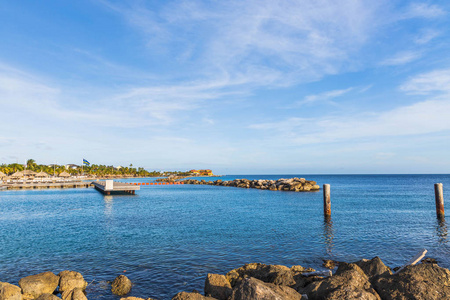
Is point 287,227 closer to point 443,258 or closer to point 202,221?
point 202,221

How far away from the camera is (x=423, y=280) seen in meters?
8.99

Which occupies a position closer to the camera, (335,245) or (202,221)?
(335,245)

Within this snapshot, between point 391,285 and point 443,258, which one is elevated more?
point 391,285

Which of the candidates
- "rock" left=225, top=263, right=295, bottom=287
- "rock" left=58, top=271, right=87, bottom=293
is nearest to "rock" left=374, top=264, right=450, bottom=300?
"rock" left=225, top=263, right=295, bottom=287

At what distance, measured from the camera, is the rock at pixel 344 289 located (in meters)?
8.24

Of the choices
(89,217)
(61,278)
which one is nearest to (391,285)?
(61,278)

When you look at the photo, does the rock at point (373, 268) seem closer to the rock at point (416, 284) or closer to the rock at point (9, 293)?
the rock at point (416, 284)

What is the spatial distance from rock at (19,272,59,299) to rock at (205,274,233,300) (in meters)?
6.26

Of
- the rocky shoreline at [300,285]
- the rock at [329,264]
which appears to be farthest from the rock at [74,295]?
the rock at [329,264]

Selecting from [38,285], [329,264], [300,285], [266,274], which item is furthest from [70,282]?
[329,264]

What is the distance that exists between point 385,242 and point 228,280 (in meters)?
13.3

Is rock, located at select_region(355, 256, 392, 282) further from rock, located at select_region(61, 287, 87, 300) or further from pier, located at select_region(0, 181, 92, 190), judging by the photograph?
pier, located at select_region(0, 181, 92, 190)

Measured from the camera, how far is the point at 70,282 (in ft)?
39.6

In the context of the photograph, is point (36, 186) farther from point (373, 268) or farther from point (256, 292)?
point (256, 292)
